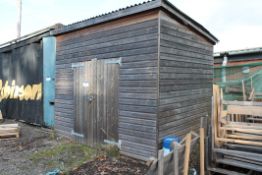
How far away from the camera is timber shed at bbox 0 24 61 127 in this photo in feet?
25.3

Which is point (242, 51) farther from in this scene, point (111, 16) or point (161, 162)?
→ point (161, 162)

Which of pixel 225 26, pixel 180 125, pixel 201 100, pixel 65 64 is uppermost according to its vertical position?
pixel 225 26

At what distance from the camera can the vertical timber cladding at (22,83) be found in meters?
8.28

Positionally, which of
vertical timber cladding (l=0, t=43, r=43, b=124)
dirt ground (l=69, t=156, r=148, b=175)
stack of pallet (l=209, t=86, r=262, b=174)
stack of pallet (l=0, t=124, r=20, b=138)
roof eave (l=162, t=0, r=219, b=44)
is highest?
roof eave (l=162, t=0, r=219, b=44)

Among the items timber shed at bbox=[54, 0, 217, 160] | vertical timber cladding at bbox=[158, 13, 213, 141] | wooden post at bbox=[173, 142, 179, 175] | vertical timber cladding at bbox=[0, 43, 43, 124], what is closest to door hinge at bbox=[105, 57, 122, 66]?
timber shed at bbox=[54, 0, 217, 160]

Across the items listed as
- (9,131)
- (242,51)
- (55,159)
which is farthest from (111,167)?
(242,51)

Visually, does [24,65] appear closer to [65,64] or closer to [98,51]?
[65,64]

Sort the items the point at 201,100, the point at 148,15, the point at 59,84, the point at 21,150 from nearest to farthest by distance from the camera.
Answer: the point at 148,15, the point at 21,150, the point at 201,100, the point at 59,84

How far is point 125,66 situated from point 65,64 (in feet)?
8.15

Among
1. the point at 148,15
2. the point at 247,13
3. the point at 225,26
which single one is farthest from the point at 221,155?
the point at 225,26

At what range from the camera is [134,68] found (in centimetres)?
517

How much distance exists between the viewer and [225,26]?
26.8 m

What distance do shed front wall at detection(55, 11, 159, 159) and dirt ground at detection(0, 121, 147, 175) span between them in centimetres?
54

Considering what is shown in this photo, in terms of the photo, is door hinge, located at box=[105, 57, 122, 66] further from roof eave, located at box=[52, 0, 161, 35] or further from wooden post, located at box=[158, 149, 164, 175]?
wooden post, located at box=[158, 149, 164, 175]
